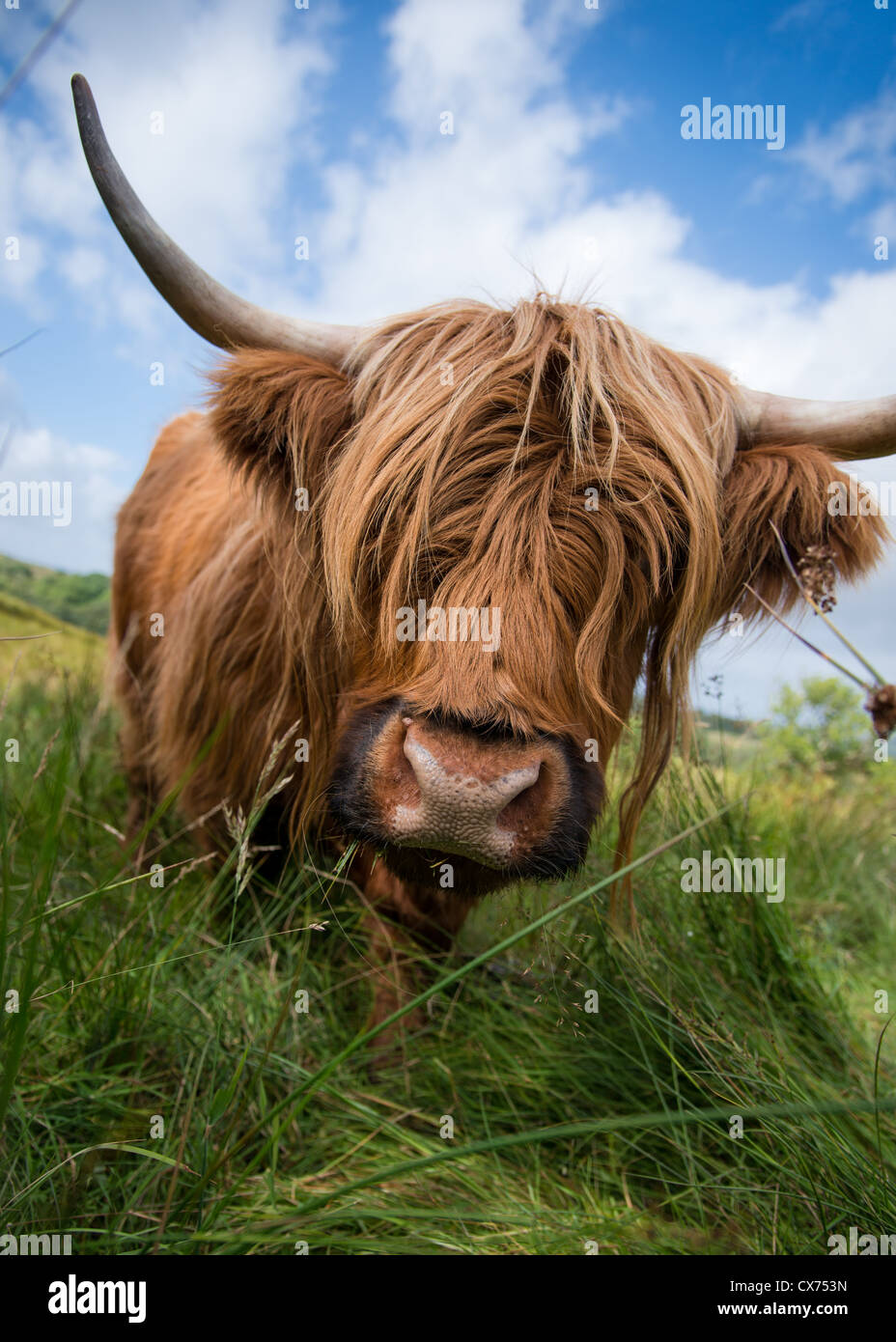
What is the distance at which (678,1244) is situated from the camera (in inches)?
60.0

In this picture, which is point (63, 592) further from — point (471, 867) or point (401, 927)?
point (471, 867)

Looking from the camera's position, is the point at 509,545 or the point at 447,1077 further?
the point at 447,1077

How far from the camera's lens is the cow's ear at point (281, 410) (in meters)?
2.11

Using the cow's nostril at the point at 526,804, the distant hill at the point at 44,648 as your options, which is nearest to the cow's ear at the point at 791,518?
the cow's nostril at the point at 526,804

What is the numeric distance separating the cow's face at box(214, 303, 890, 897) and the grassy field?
24 cm

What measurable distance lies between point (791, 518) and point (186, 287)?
1.67 m

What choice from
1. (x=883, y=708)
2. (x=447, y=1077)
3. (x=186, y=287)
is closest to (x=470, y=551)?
(x=883, y=708)

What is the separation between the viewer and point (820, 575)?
208 cm

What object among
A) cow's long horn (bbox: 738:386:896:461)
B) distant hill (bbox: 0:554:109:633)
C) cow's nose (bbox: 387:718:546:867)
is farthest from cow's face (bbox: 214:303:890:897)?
distant hill (bbox: 0:554:109:633)

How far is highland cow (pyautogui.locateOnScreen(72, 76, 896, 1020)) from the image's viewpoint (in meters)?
1.58

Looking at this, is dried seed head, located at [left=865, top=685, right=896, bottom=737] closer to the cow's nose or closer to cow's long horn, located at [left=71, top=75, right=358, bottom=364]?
the cow's nose

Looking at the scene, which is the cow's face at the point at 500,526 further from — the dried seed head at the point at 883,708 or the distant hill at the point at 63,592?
the distant hill at the point at 63,592

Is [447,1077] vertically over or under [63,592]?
under
